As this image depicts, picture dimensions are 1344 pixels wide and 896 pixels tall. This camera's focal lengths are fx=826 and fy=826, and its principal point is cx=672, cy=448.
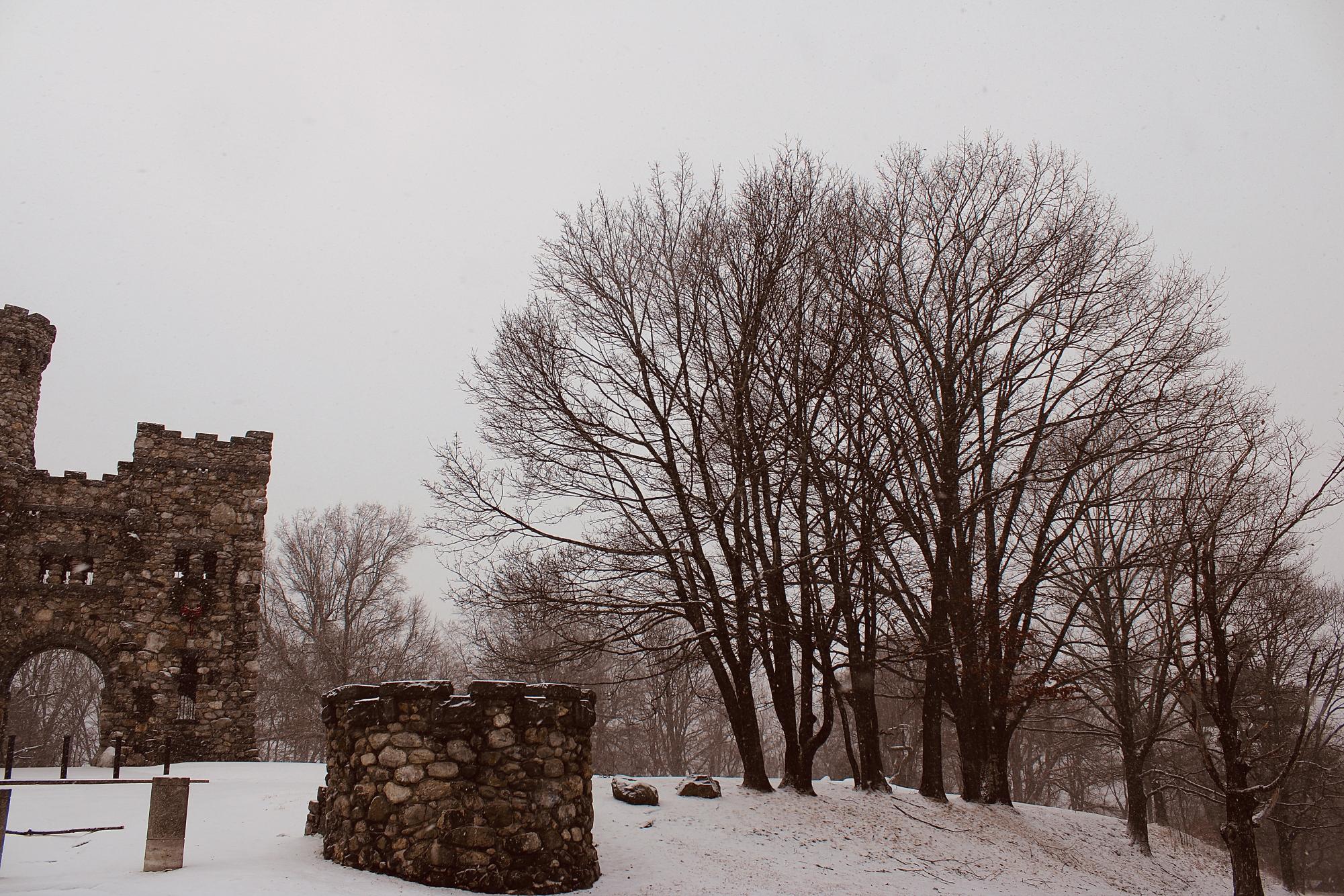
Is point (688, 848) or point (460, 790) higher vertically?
point (460, 790)

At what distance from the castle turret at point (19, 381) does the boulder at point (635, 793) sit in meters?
15.1

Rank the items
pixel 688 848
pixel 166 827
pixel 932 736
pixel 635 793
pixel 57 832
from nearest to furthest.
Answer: pixel 166 827 → pixel 57 832 → pixel 688 848 → pixel 635 793 → pixel 932 736

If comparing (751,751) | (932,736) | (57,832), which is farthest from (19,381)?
(932,736)

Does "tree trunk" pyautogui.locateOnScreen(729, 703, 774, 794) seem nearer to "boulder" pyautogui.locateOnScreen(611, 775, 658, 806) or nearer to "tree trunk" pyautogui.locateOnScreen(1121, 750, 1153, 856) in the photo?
"boulder" pyautogui.locateOnScreen(611, 775, 658, 806)

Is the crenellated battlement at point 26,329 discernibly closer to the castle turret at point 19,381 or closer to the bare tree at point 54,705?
the castle turret at point 19,381

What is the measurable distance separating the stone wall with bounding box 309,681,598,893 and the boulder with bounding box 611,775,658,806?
2.86 metres

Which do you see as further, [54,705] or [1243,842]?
[54,705]

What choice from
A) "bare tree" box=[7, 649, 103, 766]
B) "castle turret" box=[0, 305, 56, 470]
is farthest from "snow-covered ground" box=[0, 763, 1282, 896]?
"bare tree" box=[7, 649, 103, 766]

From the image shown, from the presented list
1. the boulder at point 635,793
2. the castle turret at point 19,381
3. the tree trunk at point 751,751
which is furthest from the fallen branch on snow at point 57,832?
the castle turret at point 19,381

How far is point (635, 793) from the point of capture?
34.5 feet

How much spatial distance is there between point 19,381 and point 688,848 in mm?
17569

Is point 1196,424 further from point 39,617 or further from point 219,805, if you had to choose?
point 39,617

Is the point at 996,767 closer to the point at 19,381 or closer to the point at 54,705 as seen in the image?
the point at 19,381

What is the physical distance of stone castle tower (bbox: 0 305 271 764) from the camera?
16.2m
